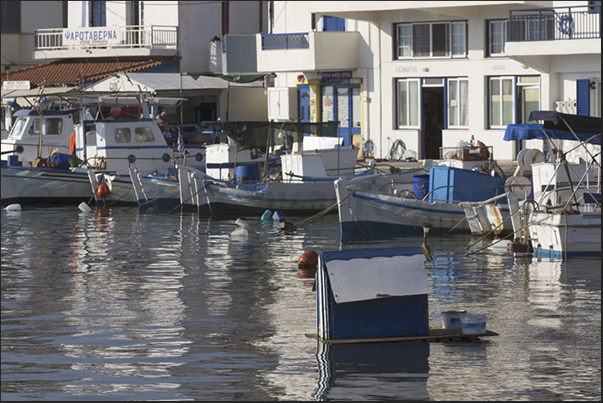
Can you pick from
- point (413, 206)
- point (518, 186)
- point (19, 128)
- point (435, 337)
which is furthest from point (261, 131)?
point (435, 337)

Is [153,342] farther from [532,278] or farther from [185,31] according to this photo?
[185,31]

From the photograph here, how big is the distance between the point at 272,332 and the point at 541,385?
365cm

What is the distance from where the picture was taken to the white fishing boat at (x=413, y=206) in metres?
23.4

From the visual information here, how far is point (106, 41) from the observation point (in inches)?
1869

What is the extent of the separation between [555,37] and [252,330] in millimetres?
21471

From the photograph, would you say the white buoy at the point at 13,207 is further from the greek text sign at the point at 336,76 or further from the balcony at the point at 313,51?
the greek text sign at the point at 336,76

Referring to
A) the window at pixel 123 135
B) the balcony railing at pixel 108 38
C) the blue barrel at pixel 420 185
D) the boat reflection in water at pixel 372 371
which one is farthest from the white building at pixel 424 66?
the boat reflection in water at pixel 372 371

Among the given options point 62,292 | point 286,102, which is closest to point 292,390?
point 62,292

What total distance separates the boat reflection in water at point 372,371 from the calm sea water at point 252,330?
0.02 meters

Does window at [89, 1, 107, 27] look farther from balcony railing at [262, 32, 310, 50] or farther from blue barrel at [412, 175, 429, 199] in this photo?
blue barrel at [412, 175, 429, 199]

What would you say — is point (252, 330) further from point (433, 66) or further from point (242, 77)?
point (242, 77)

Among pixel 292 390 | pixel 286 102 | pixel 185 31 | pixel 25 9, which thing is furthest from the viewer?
pixel 25 9

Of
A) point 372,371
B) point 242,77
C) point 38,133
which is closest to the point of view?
point 372,371

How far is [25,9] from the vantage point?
52.8m
